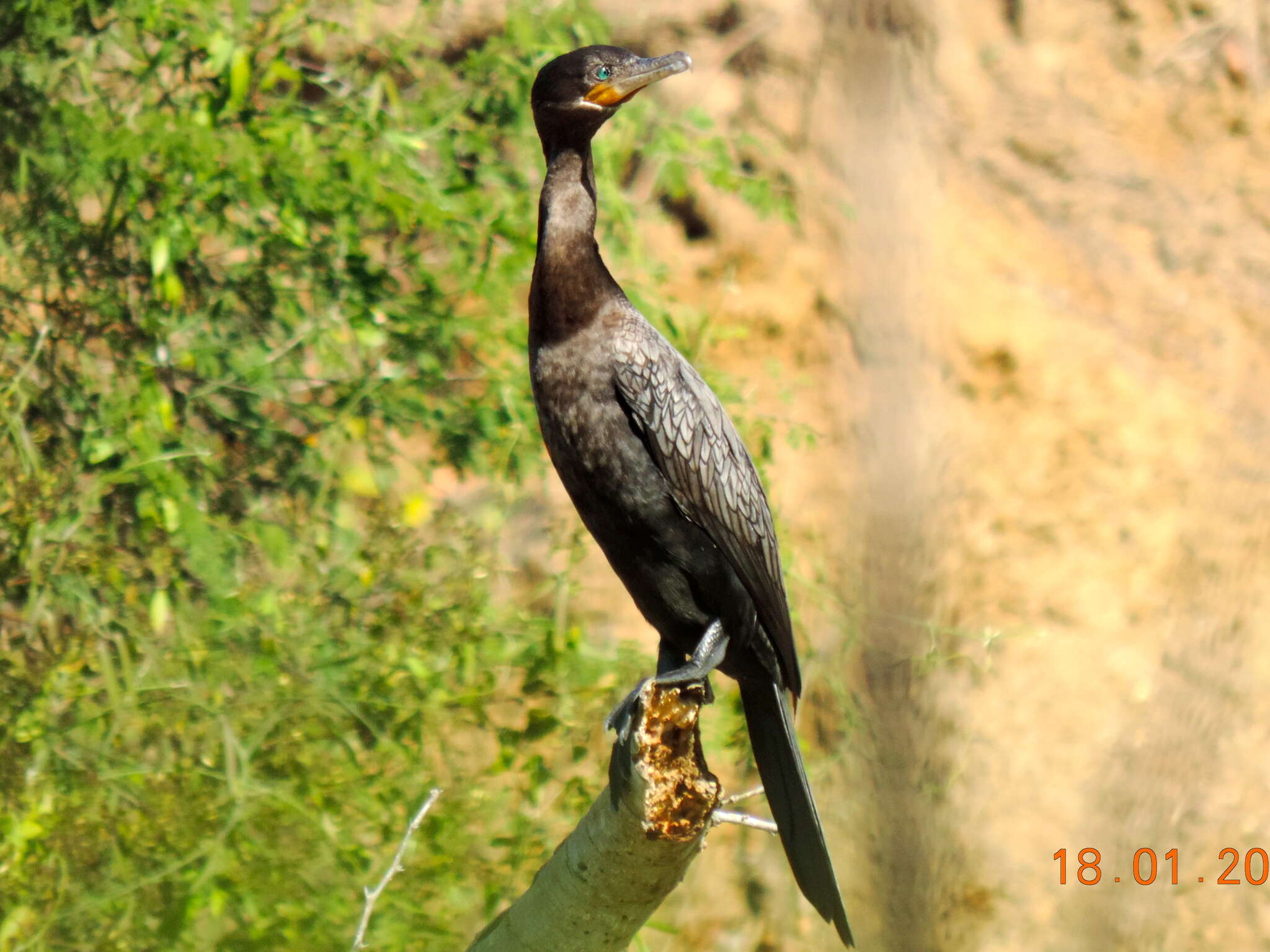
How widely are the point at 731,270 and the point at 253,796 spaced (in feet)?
6.43

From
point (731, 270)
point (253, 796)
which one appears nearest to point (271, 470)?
point (253, 796)

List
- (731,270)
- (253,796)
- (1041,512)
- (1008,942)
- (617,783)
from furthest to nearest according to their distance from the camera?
(731,270)
(253,796)
(617,783)
(1041,512)
(1008,942)

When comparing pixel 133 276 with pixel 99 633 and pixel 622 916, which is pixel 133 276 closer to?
pixel 99 633

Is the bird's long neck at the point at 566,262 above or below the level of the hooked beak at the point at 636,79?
below

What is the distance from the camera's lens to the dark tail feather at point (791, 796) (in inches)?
99.3

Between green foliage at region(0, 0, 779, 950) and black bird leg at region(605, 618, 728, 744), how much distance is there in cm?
52

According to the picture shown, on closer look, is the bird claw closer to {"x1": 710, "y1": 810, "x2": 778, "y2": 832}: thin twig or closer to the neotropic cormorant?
the neotropic cormorant

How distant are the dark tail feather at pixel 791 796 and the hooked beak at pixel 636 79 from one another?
3.94 feet

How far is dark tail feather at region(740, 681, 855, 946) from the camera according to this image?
8.28ft

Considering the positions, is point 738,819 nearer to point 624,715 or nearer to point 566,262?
point 624,715

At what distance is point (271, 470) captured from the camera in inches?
142
